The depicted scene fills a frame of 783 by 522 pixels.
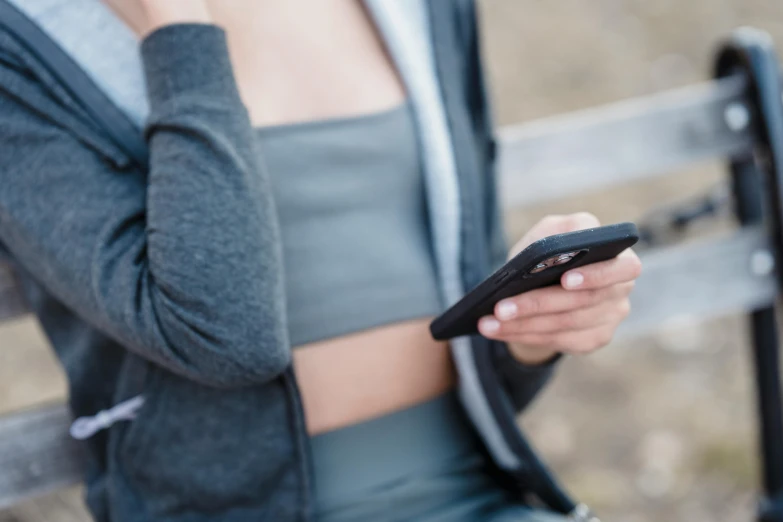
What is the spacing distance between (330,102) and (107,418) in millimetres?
453

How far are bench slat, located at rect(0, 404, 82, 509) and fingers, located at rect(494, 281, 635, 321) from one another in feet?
2.12

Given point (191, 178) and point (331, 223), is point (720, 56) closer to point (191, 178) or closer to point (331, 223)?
point (331, 223)

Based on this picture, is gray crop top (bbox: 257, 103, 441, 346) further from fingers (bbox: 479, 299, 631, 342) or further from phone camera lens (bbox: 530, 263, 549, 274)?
phone camera lens (bbox: 530, 263, 549, 274)

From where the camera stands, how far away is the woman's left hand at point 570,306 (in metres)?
0.84

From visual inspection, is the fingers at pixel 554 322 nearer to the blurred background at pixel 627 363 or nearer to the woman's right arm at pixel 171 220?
the woman's right arm at pixel 171 220

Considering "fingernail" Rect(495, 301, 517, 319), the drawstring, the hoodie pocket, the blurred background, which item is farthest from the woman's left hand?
the blurred background

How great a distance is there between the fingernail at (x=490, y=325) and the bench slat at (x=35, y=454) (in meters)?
0.61

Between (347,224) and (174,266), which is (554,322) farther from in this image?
(174,266)

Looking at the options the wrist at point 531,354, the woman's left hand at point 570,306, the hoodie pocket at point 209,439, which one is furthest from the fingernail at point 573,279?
the hoodie pocket at point 209,439

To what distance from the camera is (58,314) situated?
105cm

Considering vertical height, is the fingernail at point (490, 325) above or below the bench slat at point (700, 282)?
above

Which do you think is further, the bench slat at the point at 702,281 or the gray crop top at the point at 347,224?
the bench slat at the point at 702,281

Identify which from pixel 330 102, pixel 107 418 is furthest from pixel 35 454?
pixel 330 102

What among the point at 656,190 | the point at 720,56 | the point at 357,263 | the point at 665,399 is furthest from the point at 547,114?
the point at 357,263
